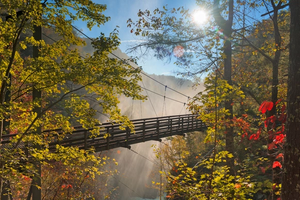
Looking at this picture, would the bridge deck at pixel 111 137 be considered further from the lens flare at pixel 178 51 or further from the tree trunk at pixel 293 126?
the tree trunk at pixel 293 126

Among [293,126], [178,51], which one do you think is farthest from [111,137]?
[293,126]

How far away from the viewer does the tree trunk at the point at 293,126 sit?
6.13ft

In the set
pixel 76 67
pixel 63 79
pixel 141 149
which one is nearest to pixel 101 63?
pixel 76 67

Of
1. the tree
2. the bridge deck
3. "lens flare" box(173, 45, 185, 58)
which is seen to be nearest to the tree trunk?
the tree

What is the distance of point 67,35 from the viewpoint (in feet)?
12.8

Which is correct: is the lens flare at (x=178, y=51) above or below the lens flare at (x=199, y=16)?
below

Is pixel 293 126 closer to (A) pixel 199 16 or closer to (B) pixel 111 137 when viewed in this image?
(A) pixel 199 16

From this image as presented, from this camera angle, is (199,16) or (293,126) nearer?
(293,126)

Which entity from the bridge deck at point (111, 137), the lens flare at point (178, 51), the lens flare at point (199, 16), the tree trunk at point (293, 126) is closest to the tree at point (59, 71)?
the bridge deck at point (111, 137)

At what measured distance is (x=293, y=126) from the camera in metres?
1.92

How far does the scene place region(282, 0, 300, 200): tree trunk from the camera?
6.13ft

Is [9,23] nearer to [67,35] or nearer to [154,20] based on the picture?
[67,35]

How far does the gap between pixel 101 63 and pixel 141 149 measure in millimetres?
49803

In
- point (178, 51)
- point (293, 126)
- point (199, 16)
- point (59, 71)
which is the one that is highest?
point (199, 16)
